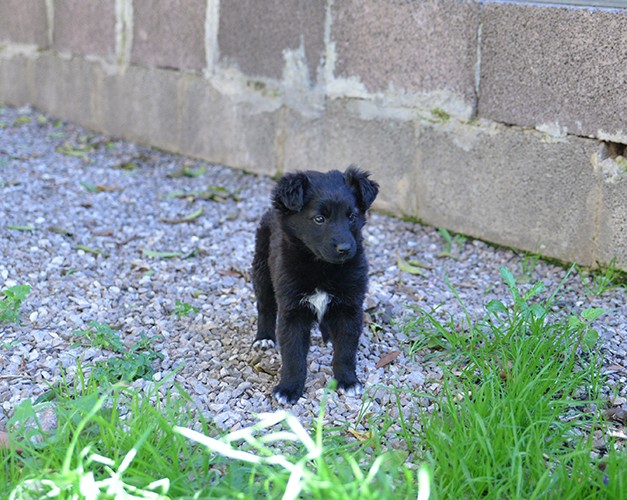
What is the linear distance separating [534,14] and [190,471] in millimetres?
3046

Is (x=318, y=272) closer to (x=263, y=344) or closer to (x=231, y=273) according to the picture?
(x=263, y=344)

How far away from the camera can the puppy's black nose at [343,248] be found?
129 inches

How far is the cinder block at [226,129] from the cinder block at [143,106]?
0.16 metres

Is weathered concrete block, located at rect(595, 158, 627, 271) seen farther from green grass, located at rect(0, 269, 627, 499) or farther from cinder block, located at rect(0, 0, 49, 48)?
cinder block, located at rect(0, 0, 49, 48)

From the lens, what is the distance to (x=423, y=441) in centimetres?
288

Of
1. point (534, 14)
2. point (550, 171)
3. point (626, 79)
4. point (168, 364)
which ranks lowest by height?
point (168, 364)

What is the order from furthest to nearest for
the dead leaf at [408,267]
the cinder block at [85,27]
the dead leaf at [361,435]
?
the cinder block at [85,27], the dead leaf at [408,267], the dead leaf at [361,435]

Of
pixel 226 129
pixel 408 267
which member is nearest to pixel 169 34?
pixel 226 129

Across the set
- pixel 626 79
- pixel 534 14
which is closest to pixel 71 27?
Answer: pixel 534 14

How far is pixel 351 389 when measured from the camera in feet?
11.2

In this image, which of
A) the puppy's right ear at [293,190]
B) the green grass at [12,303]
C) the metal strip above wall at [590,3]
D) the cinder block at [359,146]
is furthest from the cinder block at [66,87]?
the puppy's right ear at [293,190]

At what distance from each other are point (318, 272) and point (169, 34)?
387cm

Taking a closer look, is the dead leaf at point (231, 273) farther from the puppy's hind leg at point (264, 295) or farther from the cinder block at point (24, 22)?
the cinder block at point (24, 22)

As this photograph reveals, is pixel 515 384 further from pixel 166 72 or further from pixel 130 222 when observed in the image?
pixel 166 72
